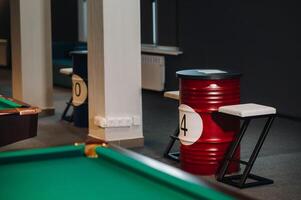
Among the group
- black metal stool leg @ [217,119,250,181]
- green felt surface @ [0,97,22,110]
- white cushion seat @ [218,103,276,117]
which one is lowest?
black metal stool leg @ [217,119,250,181]

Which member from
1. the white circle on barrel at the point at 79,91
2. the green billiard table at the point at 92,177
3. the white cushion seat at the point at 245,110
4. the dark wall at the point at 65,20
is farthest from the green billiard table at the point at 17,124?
the dark wall at the point at 65,20

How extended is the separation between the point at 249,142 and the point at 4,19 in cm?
971

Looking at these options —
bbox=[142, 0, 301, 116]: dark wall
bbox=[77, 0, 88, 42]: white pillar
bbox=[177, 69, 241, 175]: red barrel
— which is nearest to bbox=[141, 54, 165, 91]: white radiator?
bbox=[142, 0, 301, 116]: dark wall

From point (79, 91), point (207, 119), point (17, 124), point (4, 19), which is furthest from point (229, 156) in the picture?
point (4, 19)

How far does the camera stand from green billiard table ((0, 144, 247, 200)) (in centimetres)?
233

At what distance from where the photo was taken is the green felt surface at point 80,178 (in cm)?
237

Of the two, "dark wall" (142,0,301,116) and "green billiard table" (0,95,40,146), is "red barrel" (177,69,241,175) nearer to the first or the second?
"green billiard table" (0,95,40,146)

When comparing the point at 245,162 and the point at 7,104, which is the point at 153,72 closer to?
the point at 245,162

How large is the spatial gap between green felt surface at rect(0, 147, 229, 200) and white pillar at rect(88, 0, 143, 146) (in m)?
3.27

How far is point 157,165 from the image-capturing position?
2564mm

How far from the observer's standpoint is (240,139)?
4867 millimetres

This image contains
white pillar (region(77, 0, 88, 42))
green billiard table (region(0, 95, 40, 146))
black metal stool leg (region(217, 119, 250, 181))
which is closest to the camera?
green billiard table (region(0, 95, 40, 146))

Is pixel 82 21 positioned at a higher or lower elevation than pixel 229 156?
higher

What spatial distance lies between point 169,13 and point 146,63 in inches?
35.7
